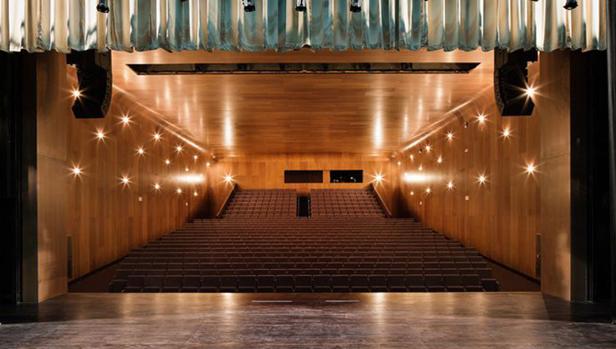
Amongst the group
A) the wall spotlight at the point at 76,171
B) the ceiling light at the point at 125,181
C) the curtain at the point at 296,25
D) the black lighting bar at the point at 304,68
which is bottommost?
the ceiling light at the point at 125,181

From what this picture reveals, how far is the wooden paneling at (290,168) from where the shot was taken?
2538cm

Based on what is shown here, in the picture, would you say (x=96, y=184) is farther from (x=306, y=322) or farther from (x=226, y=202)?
(x=226, y=202)

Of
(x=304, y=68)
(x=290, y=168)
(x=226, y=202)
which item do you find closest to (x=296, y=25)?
(x=304, y=68)

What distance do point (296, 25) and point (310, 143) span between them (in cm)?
1472

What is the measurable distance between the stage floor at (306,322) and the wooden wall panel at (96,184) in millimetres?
990

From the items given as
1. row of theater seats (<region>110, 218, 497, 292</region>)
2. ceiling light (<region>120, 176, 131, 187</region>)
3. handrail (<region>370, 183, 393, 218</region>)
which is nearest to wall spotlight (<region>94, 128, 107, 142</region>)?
ceiling light (<region>120, 176, 131, 187</region>)

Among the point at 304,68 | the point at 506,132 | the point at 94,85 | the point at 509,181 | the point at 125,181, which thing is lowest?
the point at 509,181

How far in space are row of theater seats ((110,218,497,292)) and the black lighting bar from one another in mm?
3401

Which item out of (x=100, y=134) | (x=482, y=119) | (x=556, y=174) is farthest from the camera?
(x=482, y=119)

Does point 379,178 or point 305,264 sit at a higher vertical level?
point 379,178

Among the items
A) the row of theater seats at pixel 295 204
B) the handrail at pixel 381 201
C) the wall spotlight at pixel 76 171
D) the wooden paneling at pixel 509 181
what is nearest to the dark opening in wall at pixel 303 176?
the row of theater seats at pixel 295 204

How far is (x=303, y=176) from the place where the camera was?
1035 inches

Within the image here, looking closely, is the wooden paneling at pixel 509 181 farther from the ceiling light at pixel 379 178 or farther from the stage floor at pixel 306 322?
the ceiling light at pixel 379 178

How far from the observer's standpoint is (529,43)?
4.45m
